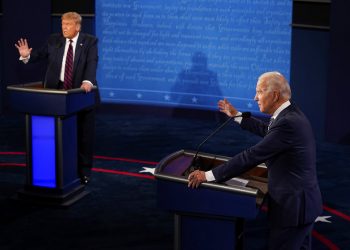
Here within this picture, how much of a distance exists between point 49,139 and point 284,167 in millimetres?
2923

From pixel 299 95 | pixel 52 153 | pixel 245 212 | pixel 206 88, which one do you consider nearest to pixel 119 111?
pixel 206 88

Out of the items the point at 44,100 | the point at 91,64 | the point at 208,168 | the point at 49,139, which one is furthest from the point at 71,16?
the point at 208,168

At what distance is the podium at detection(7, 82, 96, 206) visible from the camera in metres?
5.82

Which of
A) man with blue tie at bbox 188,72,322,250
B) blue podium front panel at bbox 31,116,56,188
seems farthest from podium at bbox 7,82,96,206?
A: man with blue tie at bbox 188,72,322,250

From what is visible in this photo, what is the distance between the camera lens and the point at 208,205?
3.67 meters

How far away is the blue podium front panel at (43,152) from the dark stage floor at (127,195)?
26cm

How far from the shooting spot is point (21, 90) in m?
5.88

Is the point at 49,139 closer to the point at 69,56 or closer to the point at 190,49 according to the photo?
the point at 69,56

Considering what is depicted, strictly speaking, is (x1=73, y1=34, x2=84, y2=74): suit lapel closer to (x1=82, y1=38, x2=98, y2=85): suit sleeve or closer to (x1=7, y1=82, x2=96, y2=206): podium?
(x1=82, y1=38, x2=98, y2=85): suit sleeve

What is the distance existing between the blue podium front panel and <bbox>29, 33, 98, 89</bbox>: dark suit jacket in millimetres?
444

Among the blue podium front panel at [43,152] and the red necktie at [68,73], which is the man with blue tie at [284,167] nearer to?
the blue podium front panel at [43,152]

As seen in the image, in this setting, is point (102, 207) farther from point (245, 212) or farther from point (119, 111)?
point (119, 111)

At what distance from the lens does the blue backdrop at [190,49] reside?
29.7 ft

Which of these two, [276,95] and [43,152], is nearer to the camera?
[276,95]
